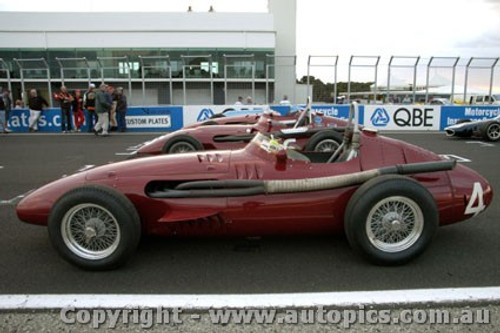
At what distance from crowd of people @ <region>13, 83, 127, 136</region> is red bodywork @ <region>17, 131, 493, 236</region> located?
39.3 feet

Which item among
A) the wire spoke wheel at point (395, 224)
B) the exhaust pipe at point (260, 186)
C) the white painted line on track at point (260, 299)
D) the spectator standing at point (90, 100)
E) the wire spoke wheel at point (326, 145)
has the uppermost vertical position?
the spectator standing at point (90, 100)

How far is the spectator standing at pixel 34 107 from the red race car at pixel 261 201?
47.0ft

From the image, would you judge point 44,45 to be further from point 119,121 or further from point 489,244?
point 489,244

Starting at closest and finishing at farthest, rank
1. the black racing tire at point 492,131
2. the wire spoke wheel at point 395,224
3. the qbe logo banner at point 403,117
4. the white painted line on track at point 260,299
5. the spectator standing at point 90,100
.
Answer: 1. the white painted line on track at point 260,299
2. the wire spoke wheel at point 395,224
3. the black racing tire at point 492,131
4. the spectator standing at point 90,100
5. the qbe logo banner at point 403,117

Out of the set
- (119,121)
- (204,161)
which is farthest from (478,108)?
(204,161)

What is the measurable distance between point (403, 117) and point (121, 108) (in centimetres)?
1090

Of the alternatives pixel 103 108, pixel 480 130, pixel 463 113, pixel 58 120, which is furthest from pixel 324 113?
pixel 58 120

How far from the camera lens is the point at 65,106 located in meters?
16.1

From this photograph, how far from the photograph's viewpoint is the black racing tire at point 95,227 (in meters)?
3.31

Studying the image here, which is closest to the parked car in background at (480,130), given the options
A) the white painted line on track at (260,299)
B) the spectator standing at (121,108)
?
the white painted line on track at (260,299)

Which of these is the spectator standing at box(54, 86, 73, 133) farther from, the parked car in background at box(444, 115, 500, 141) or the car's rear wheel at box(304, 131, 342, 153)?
the parked car in background at box(444, 115, 500, 141)

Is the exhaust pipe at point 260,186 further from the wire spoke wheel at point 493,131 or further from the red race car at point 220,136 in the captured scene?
the wire spoke wheel at point 493,131

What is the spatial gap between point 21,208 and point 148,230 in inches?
43.0

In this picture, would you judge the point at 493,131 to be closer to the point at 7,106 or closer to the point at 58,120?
the point at 58,120
